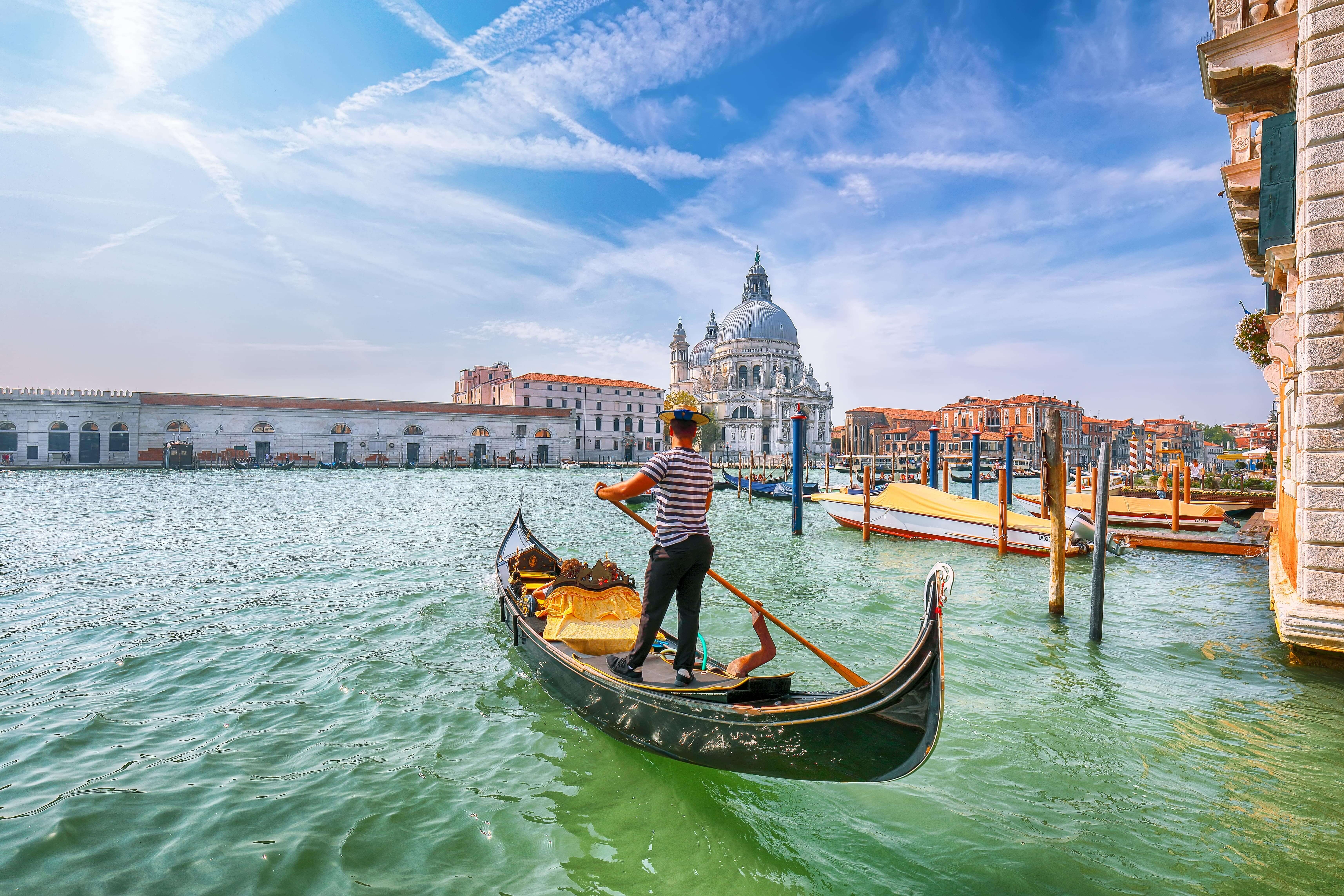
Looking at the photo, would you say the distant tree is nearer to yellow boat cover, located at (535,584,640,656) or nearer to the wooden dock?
the wooden dock

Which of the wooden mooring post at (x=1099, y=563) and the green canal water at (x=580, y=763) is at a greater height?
the wooden mooring post at (x=1099, y=563)

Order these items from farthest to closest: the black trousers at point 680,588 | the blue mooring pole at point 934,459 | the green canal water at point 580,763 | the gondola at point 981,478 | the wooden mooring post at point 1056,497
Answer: the gondola at point 981,478, the blue mooring pole at point 934,459, the wooden mooring post at point 1056,497, the black trousers at point 680,588, the green canal water at point 580,763

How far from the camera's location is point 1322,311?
3.79 m

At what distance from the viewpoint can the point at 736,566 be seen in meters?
9.04

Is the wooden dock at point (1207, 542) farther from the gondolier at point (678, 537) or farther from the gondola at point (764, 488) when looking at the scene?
the gondola at point (764, 488)

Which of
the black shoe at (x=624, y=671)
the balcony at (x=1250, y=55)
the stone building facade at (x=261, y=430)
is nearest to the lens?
the black shoe at (x=624, y=671)

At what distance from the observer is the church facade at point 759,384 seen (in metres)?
57.6

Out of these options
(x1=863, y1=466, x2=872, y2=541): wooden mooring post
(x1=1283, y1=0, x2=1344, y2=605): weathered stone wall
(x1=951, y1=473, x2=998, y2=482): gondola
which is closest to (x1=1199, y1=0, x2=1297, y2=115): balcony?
(x1=1283, y1=0, x2=1344, y2=605): weathered stone wall

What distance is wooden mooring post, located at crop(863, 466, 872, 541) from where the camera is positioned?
11.6 meters

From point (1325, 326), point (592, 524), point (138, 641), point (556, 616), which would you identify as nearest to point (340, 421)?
point (592, 524)

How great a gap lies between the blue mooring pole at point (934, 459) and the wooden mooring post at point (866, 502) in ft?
14.0

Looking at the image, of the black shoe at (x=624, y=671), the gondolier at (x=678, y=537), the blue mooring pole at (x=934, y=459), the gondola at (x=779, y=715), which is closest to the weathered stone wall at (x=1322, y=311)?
the gondola at (x=779, y=715)

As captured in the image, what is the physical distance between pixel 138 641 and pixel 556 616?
369 centimetres

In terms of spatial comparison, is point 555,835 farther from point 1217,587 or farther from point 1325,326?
point 1217,587
